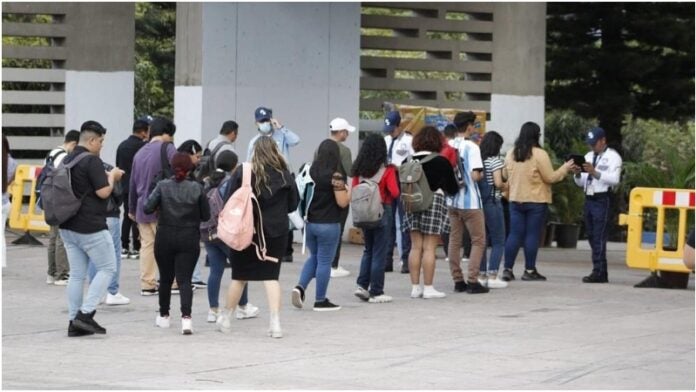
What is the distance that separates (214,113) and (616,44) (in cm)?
1222

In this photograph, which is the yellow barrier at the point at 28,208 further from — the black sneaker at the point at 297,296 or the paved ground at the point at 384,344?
the black sneaker at the point at 297,296

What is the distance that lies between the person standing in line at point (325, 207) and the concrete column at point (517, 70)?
9.52 meters

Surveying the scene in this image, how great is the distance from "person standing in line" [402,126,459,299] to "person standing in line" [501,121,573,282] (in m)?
2.00

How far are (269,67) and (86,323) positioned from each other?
366 inches

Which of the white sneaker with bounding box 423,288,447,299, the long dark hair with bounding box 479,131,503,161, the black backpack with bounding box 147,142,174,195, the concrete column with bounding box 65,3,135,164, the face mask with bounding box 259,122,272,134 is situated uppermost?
the concrete column with bounding box 65,3,135,164

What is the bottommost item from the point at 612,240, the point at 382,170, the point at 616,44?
the point at 612,240

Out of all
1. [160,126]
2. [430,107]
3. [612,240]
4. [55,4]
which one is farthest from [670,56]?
[160,126]

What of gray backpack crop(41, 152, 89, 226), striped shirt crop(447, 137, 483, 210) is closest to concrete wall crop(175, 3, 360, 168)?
striped shirt crop(447, 137, 483, 210)

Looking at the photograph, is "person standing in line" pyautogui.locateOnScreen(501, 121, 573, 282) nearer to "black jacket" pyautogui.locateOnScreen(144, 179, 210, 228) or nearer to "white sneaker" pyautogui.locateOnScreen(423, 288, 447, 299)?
"white sneaker" pyautogui.locateOnScreen(423, 288, 447, 299)

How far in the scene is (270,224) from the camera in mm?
12836

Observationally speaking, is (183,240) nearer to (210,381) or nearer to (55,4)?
(210,381)

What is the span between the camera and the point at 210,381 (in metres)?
10.4

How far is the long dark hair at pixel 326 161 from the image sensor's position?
14109 mm

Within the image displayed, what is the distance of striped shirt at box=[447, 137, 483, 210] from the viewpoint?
51.8ft
